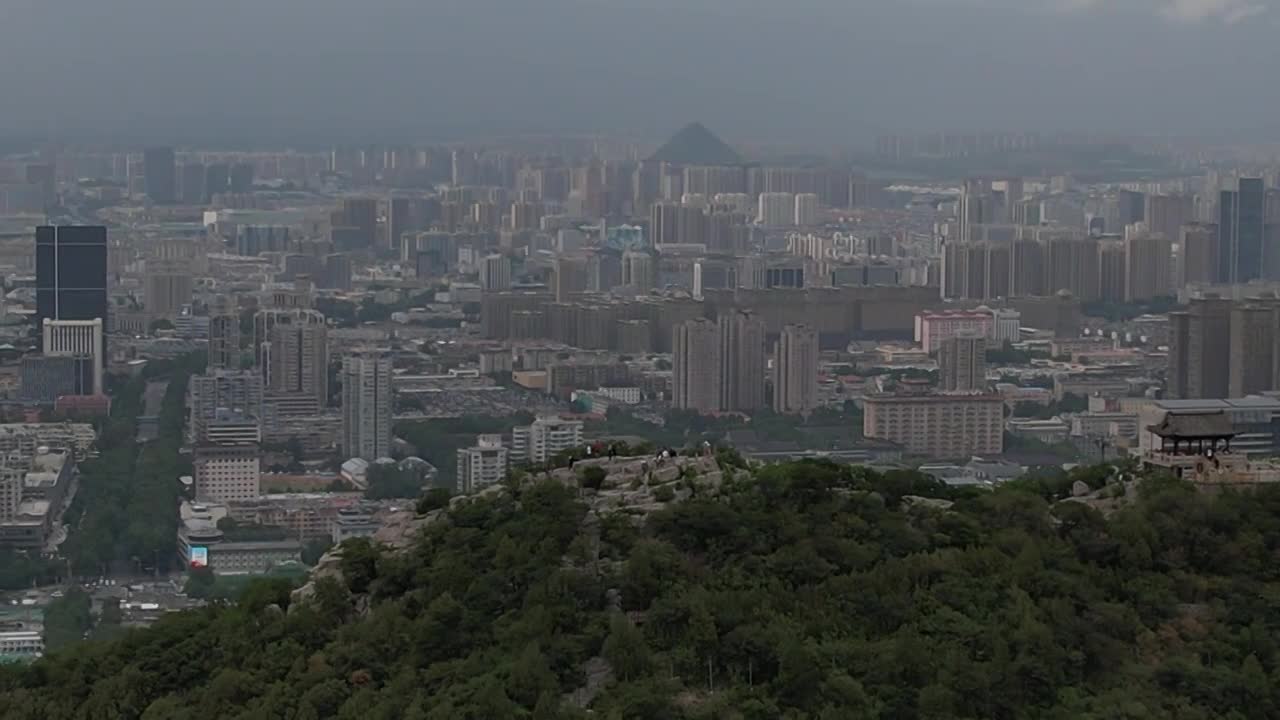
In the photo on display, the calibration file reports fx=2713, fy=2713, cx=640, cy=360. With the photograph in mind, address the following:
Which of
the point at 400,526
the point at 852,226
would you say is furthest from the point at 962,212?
the point at 400,526

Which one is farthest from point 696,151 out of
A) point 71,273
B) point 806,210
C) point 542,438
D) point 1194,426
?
point 1194,426

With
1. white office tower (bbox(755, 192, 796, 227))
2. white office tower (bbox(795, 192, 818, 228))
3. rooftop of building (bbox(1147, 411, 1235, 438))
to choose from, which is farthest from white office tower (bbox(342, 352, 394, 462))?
white office tower (bbox(795, 192, 818, 228))

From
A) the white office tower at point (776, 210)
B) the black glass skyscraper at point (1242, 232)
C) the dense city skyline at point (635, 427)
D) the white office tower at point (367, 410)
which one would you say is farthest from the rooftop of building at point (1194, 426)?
the white office tower at point (776, 210)

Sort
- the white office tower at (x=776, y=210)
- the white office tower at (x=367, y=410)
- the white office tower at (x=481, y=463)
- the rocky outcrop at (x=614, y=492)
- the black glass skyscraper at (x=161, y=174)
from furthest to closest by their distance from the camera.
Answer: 1. the black glass skyscraper at (x=161, y=174)
2. the white office tower at (x=776, y=210)
3. the white office tower at (x=367, y=410)
4. the white office tower at (x=481, y=463)
5. the rocky outcrop at (x=614, y=492)

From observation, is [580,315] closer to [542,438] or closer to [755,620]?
[542,438]

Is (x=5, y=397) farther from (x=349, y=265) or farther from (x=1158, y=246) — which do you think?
(x=1158, y=246)

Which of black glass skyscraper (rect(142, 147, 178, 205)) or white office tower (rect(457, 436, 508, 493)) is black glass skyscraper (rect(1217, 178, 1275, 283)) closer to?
white office tower (rect(457, 436, 508, 493))

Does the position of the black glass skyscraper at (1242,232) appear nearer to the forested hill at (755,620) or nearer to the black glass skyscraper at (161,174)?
the black glass skyscraper at (161,174)
